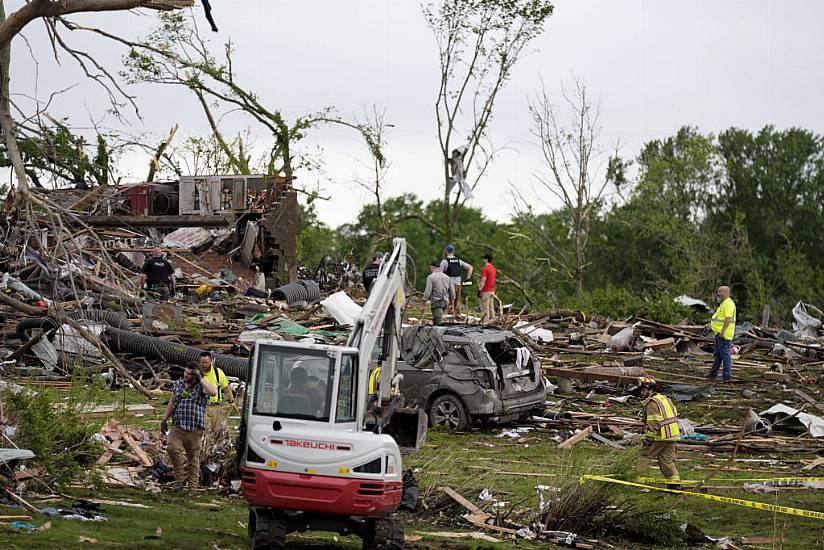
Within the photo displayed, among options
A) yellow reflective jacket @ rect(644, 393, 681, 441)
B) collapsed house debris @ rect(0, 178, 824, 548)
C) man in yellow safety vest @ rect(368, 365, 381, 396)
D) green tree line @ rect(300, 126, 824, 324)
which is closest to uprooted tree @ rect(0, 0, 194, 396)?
collapsed house debris @ rect(0, 178, 824, 548)

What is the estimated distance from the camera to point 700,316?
35.3 meters

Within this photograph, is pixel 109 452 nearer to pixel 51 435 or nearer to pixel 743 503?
pixel 51 435

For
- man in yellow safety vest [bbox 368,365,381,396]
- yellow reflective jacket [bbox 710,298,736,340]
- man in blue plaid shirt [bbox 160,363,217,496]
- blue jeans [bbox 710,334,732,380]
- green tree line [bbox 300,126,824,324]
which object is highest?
green tree line [bbox 300,126,824,324]

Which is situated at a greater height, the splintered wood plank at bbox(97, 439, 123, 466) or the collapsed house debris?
the collapsed house debris

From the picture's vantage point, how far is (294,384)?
1199cm

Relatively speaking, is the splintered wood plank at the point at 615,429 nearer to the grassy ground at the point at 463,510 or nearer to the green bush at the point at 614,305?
the grassy ground at the point at 463,510

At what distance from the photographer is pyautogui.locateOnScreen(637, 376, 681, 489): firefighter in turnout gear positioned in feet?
50.4

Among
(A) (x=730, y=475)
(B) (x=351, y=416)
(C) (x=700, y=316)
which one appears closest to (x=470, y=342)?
Result: (A) (x=730, y=475)

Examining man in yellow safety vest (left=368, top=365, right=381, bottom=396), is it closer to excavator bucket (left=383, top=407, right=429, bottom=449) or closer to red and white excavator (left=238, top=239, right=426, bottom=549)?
excavator bucket (left=383, top=407, right=429, bottom=449)

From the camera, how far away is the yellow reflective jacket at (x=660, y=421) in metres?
15.4

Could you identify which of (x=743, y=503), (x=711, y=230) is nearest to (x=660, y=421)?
(x=743, y=503)

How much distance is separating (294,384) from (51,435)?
12.7 ft

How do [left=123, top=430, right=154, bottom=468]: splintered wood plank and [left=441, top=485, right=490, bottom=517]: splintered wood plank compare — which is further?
[left=123, top=430, right=154, bottom=468]: splintered wood plank

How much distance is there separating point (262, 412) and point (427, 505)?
12.1 ft
